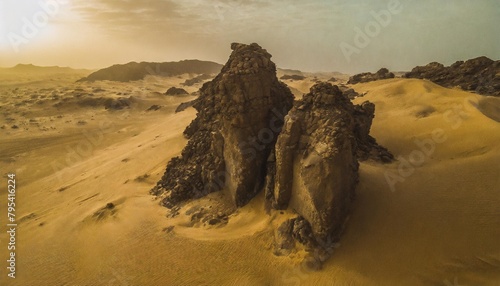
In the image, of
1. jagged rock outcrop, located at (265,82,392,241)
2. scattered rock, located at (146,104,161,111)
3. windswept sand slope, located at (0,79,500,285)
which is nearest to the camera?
windswept sand slope, located at (0,79,500,285)

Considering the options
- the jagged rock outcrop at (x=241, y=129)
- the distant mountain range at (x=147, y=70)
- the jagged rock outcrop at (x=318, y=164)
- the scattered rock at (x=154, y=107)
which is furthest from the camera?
the distant mountain range at (x=147, y=70)

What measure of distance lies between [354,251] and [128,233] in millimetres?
5996

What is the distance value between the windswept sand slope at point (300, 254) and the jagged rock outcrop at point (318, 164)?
602 mm

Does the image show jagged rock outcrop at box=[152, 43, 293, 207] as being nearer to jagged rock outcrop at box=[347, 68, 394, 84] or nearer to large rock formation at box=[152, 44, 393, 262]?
large rock formation at box=[152, 44, 393, 262]

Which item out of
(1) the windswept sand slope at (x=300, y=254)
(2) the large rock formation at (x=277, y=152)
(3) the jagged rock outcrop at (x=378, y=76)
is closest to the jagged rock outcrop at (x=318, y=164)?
(2) the large rock formation at (x=277, y=152)

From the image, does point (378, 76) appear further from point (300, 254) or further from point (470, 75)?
point (300, 254)

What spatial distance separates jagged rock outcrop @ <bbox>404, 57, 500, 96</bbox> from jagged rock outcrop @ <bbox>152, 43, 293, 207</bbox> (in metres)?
19.2

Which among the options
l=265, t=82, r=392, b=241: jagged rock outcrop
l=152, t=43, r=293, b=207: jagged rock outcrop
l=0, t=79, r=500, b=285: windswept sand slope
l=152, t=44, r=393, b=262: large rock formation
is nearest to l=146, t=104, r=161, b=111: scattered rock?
l=0, t=79, r=500, b=285: windswept sand slope

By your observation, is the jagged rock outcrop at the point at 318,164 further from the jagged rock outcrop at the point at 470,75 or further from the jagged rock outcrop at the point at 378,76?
the jagged rock outcrop at the point at 378,76

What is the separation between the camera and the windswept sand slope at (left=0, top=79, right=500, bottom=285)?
611cm

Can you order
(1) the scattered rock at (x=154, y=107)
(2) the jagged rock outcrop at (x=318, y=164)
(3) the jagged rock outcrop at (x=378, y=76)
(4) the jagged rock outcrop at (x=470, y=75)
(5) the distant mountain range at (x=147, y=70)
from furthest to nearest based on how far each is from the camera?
(5) the distant mountain range at (x=147, y=70) → (1) the scattered rock at (x=154, y=107) → (3) the jagged rock outcrop at (x=378, y=76) → (4) the jagged rock outcrop at (x=470, y=75) → (2) the jagged rock outcrop at (x=318, y=164)

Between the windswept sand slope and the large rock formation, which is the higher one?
the large rock formation

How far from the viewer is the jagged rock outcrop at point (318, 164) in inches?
254

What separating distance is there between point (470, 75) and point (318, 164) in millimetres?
25221
